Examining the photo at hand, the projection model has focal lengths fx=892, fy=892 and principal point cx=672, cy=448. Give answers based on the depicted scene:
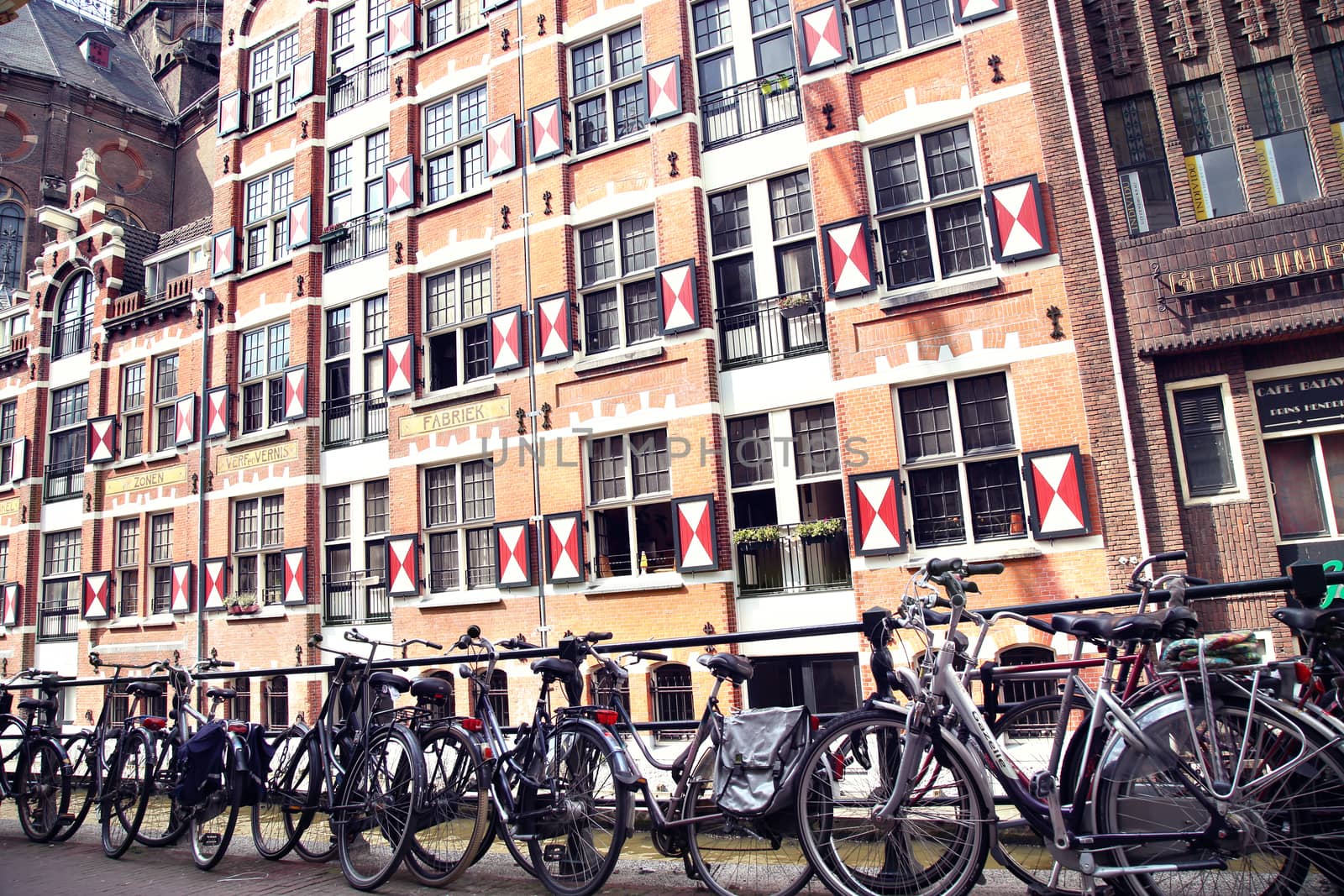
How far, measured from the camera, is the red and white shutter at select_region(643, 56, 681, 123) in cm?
1488

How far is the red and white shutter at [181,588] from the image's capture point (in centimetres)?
2003

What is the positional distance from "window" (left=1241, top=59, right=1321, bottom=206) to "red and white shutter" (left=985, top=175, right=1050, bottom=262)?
2767mm

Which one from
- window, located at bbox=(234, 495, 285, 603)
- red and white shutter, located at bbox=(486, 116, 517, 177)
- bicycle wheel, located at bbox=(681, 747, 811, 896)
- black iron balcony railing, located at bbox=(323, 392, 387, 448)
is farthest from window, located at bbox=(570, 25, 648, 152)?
bicycle wheel, located at bbox=(681, 747, 811, 896)

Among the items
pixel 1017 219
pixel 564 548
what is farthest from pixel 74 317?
pixel 1017 219

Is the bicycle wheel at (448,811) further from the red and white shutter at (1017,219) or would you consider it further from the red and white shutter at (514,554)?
the red and white shutter at (514,554)

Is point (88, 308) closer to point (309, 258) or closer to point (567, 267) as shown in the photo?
point (309, 258)

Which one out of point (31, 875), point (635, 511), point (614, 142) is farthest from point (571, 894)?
point (614, 142)

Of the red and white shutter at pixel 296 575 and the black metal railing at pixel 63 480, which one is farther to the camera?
the black metal railing at pixel 63 480

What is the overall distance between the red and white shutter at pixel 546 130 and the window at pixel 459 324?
2.38 m

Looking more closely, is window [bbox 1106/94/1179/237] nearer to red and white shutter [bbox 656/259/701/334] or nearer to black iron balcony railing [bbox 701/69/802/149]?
black iron balcony railing [bbox 701/69/802/149]

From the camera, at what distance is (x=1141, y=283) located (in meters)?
11.6

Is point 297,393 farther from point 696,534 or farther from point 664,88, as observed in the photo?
point 696,534

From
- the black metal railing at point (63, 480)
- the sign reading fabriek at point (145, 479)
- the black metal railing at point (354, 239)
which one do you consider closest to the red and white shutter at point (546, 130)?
the black metal railing at point (354, 239)

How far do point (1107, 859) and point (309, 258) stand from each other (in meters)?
19.8
